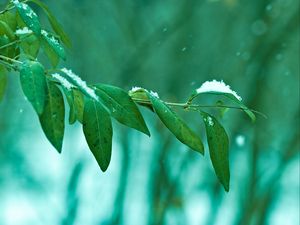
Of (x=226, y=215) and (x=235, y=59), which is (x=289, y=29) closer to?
(x=235, y=59)

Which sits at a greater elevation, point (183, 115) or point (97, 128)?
point (183, 115)

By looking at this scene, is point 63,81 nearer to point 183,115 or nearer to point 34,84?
point 34,84

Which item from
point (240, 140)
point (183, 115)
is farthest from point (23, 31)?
point (240, 140)

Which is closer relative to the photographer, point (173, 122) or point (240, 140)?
point (173, 122)


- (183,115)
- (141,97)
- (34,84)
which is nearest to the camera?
(34,84)

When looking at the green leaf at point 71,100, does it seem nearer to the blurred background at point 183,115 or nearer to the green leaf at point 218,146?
the green leaf at point 218,146

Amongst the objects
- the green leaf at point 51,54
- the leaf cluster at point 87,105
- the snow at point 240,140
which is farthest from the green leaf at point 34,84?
the snow at point 240,140

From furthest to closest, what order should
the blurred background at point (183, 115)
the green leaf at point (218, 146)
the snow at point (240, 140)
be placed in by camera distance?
the snow at point (240, 140) < the blurred background at point (183, 115) < the green leaf at point (218, 146)
